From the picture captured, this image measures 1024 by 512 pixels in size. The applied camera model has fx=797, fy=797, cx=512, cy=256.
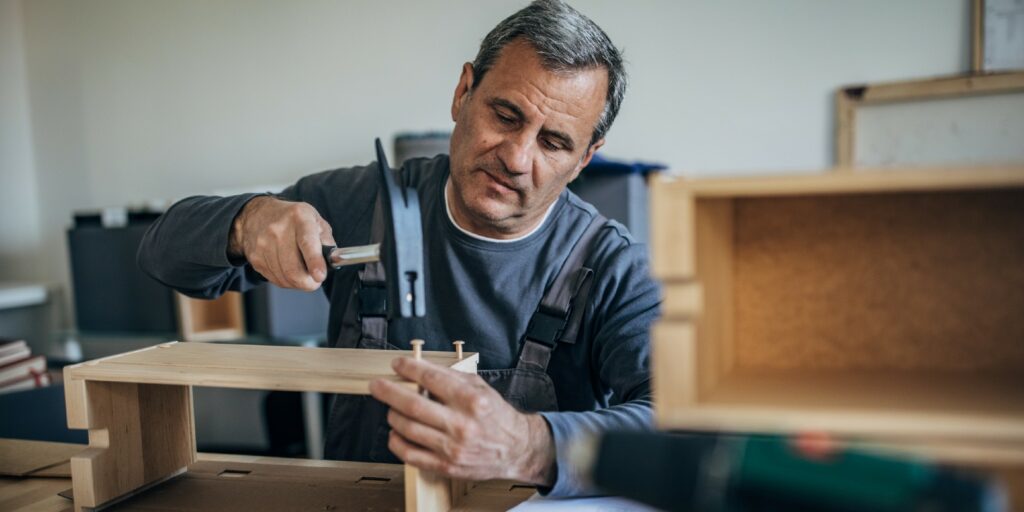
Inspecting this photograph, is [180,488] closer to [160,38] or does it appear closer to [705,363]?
[705,363]

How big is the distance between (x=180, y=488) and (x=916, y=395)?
1102 mm

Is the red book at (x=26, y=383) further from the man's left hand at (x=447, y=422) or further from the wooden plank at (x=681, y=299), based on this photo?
the wooden plank at (x=681, y=299)

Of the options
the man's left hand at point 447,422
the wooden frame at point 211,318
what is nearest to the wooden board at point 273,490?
the man's left hand at point 447,422

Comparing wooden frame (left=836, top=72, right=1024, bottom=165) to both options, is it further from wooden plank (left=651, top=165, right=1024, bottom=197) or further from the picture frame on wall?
wooden plank (left=651, top=165, right=1024, bottom=197)

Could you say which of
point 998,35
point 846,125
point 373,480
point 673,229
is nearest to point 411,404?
point 373,480

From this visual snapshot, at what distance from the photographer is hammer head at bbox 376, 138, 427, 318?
1.01 meters

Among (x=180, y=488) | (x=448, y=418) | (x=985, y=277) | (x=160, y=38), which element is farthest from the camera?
(x=160, y=38)

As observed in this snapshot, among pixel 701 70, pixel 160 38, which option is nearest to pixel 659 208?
pixel 701 70

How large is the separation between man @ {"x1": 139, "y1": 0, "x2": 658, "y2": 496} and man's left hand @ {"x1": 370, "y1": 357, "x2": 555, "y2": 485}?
13.0 inches

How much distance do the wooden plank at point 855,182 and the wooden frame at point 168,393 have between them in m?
0.52

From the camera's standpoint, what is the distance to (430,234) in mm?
1770

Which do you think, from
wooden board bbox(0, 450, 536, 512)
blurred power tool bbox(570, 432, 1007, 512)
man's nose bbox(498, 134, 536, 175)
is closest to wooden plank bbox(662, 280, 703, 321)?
blurred power tool bbox(570, 432, 1007, 512)

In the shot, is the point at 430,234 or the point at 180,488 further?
the point at 430,234

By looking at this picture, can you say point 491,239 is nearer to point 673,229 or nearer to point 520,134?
point 520,134
